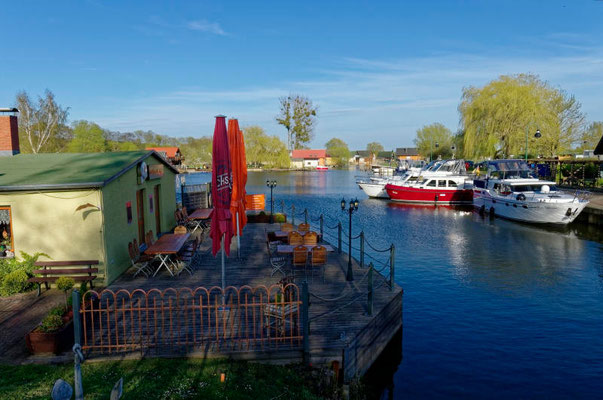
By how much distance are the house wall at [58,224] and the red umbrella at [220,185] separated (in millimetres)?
4133

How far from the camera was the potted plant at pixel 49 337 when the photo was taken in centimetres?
770

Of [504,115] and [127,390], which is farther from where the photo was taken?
[504,115]

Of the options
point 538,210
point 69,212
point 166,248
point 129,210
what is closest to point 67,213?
point 69,212

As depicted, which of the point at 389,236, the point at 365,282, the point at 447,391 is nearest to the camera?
the point at 447,391

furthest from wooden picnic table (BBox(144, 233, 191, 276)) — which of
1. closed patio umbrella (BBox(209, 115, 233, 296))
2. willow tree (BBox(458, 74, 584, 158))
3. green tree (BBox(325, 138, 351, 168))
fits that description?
green tree (BBox(325, 138, 351, 168))

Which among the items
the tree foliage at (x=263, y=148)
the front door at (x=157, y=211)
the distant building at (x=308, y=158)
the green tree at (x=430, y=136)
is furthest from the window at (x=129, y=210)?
the distant building at (x=308, y=158)

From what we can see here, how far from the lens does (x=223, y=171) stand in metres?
9.80

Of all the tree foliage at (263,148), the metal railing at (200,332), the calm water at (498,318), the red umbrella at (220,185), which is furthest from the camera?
the tree foliage at (263,148)

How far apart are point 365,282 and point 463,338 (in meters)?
3.03

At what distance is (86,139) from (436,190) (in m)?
66.6

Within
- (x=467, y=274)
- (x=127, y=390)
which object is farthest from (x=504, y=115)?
(x=127, y=390)

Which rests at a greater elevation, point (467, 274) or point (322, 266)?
point (322, 266)

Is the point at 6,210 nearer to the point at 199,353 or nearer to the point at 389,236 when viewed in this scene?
the point at 199,353

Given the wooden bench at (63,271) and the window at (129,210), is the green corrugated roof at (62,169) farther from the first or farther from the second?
the wooden bench at (63,271)
